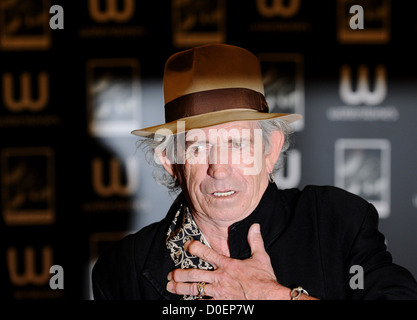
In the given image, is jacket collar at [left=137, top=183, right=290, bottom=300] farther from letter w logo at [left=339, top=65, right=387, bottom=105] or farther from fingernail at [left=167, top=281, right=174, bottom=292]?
letter w logo at [left=339, top=65, right=387, bottom=105]

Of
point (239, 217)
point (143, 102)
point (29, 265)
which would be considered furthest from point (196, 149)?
point (29, 265)

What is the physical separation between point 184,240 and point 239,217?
0.15 m

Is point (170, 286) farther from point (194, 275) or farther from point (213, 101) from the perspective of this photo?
point (213, 101)

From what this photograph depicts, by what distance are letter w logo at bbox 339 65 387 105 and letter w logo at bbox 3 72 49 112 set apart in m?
1.21

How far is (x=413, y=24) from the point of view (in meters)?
1.94

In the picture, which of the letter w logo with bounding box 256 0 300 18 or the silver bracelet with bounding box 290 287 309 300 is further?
the letter w logo with bounding box 256 0 300 18

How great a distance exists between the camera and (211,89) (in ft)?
3.59

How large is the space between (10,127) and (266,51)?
3.59 ft

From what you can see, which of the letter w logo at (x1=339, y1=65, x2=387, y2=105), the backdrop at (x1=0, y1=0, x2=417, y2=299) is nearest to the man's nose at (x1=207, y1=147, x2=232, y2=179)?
the backdrop at (x1=0, y1=0, x2=417, y2=299)

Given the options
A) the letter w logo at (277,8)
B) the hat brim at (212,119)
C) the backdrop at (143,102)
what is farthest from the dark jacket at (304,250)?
the letter w logo at (277,8)

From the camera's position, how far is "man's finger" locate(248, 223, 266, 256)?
3.63 feet
